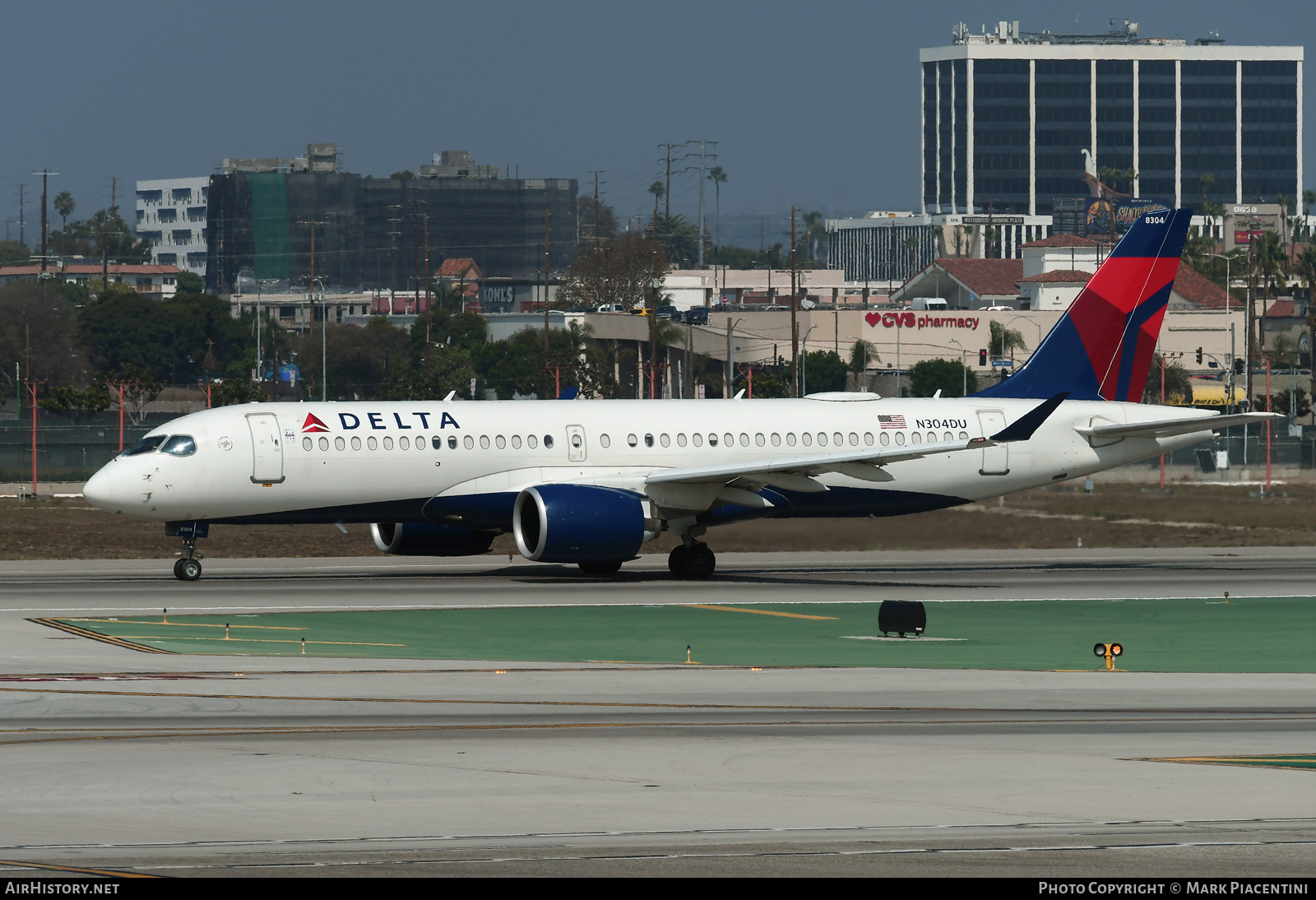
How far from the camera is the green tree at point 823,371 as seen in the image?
15100cm

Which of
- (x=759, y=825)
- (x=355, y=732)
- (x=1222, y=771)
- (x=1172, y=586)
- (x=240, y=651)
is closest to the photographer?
(x=759, y=825)

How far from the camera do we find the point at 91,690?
74.0 ft

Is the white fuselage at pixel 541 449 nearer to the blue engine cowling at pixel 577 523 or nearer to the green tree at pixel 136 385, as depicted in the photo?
the blue engine cowling at pixel 577 523

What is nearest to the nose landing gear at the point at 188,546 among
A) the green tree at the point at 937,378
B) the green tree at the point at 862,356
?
the green tree at the point at 937,378

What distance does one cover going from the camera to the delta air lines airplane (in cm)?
3738

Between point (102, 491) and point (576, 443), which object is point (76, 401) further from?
point (576, 443)

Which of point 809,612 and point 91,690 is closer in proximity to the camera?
point 91,690

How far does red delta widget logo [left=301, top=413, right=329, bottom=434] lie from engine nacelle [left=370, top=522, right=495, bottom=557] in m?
3.26

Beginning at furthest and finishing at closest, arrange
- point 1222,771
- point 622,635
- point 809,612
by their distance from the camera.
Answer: point 809,612 < point 622,635 < point 1222,771

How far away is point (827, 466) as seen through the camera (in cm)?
3759

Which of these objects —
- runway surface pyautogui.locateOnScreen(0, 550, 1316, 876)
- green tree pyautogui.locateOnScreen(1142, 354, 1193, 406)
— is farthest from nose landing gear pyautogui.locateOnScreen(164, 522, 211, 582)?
green tree pyautogui.locateOnScreen(1142, 354, 1193, 406)

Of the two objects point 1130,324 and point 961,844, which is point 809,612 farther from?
point 961,844

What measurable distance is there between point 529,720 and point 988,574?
76.5 ft

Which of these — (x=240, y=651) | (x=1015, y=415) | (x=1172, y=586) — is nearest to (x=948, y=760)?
(x=240, y=651)
